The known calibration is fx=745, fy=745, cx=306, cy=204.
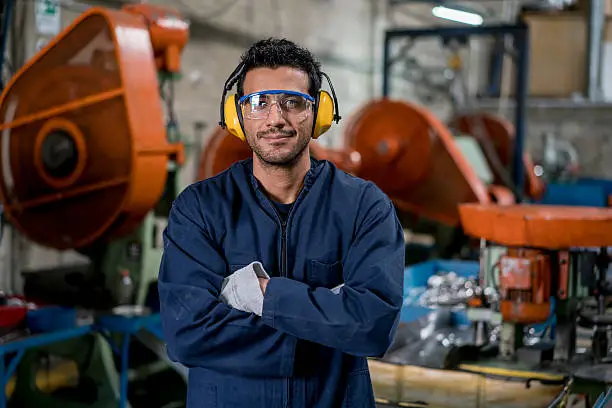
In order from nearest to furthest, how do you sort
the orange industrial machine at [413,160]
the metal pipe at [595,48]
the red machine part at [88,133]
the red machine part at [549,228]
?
the red machine part at [549,228] < the red machine part at [88,133] < the orange industrial machine at [413,160] < the metal pipe at [595,48]

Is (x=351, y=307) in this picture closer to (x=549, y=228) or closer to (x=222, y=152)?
(x=549, y=228)

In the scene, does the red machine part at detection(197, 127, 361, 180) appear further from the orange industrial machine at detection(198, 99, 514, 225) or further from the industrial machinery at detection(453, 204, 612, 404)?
the industrial machinery at detection(453, 204, 612, 404)

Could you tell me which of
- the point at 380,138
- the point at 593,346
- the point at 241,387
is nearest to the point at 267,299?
the point at 241,387

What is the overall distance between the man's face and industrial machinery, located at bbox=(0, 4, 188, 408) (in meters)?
1.36

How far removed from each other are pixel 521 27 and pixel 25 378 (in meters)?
3.96

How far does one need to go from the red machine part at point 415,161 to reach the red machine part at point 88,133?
2.21m

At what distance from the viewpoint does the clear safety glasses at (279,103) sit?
1.48 m

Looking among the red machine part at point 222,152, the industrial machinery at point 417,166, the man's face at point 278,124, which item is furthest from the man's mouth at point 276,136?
the industrial machinery at point 417,166

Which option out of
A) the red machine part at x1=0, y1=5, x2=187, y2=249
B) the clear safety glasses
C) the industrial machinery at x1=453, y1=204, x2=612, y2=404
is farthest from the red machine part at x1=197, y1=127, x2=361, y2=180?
the clear safety glasses

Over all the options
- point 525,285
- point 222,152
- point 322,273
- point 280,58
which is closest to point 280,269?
point 322,273

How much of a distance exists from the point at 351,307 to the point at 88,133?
179 cm

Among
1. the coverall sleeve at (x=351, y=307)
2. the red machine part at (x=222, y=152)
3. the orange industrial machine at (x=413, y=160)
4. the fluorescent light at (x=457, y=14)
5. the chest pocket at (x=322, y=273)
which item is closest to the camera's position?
the coverall sleeve at (x=351, y=307)

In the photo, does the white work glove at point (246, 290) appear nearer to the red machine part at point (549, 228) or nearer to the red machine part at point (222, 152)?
the red machine part at point (549, 228)

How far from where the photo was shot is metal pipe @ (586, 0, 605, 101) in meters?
8.07
